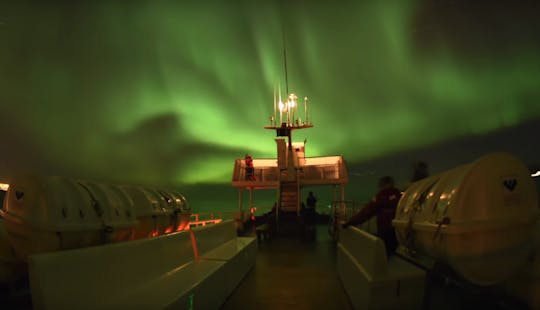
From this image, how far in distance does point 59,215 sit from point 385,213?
17.2 feet

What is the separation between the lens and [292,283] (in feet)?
22.7

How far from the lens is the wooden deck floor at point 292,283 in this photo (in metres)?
5.58

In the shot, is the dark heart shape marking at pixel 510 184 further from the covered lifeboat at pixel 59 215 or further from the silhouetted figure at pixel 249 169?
the silhouetted figure at pixel 249 169

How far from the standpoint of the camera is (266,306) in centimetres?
543

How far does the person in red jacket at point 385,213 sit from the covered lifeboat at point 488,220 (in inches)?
66.8

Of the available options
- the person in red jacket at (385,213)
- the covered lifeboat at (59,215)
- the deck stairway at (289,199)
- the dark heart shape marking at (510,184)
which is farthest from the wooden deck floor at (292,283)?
the deck stairway at (289,199)

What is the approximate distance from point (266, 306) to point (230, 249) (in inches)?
83.3

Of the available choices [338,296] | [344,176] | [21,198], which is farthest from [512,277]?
[344,176]

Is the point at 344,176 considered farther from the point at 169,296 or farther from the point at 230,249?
the point at 169,296

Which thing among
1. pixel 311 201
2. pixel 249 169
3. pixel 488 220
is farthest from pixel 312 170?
pixel 488 220

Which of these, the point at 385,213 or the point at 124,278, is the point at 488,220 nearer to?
the point at 385,213

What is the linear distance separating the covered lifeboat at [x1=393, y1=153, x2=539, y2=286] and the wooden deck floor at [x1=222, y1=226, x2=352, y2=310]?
2.05 meters

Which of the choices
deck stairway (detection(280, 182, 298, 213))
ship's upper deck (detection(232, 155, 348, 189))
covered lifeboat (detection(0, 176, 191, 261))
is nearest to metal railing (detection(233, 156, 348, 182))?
ship's upper deck (detection(232, 155, 348, 189))

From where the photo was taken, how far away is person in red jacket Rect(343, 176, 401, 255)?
6055 mm
